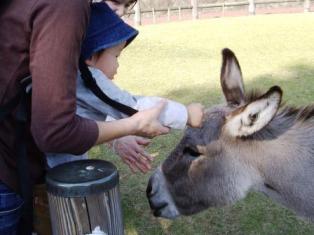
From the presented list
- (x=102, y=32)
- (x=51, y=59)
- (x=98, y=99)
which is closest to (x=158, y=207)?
(x=98, y=99)

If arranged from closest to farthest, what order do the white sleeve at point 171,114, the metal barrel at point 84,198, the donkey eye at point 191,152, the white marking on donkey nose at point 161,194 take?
the metal barrel at point 84,198
the white sleeve at point 171,114
the donkey eye at point 191,152
the white marking on donkey nose at point 161,194

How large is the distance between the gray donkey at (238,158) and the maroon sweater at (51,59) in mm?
839

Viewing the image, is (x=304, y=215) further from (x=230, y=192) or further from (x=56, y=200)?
(x=56, y=200)

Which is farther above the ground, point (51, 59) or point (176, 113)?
point (51, 59)

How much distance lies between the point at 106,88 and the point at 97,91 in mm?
99

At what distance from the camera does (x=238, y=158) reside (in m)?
2.37

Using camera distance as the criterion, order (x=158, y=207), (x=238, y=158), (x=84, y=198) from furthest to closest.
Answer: (x=158, y=207), (x=238, y=158), (x=84, y=198)

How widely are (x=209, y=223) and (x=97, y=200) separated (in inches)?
77.1

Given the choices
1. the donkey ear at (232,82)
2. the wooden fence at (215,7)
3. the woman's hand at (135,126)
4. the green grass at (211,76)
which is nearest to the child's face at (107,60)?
the woman's hand at (135,126)

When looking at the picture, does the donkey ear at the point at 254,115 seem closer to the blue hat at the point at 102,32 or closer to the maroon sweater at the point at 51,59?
the blue hat at the point at 102,32

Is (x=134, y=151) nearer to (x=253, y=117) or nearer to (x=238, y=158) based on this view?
(x=238, y=158)

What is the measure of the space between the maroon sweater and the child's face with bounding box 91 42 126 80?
0.49 meters

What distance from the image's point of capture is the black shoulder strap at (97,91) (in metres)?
1.92

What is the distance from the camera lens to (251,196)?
155 inches
